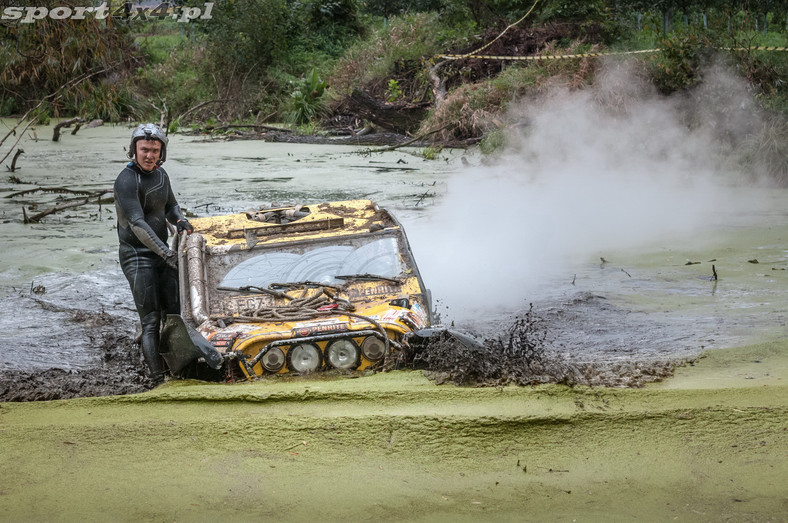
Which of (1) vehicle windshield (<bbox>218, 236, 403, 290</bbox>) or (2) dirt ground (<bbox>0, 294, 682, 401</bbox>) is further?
(1) vehicle windshield (<bbox>218, 236, 403, 290</bbox>)

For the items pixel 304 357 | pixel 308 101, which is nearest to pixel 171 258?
pixel 304 357

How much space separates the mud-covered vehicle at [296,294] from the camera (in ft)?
18.1

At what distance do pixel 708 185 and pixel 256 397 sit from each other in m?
13.0

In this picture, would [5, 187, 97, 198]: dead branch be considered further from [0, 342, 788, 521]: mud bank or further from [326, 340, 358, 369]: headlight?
[0, 342, 788, 521]: mud bank

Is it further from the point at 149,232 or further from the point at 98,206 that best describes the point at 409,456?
the point at 98,206

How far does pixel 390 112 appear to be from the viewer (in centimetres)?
2345

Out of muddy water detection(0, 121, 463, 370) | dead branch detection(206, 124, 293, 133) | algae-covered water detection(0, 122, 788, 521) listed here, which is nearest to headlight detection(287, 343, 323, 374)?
algae-covered water detection(0, 122, 788, 521)

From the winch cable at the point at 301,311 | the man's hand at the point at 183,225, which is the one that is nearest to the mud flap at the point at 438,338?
the winch cable at the point at 301,311

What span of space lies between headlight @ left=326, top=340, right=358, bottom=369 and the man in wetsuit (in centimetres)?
152

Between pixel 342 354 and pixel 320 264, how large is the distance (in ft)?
4.63

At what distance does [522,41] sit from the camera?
75.8ft

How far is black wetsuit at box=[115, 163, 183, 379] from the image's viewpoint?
636cm

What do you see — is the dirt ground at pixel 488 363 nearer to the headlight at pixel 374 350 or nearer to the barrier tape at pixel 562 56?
the headlight at pixel 374 350

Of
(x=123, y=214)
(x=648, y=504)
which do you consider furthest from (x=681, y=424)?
(x=123, y=214)
